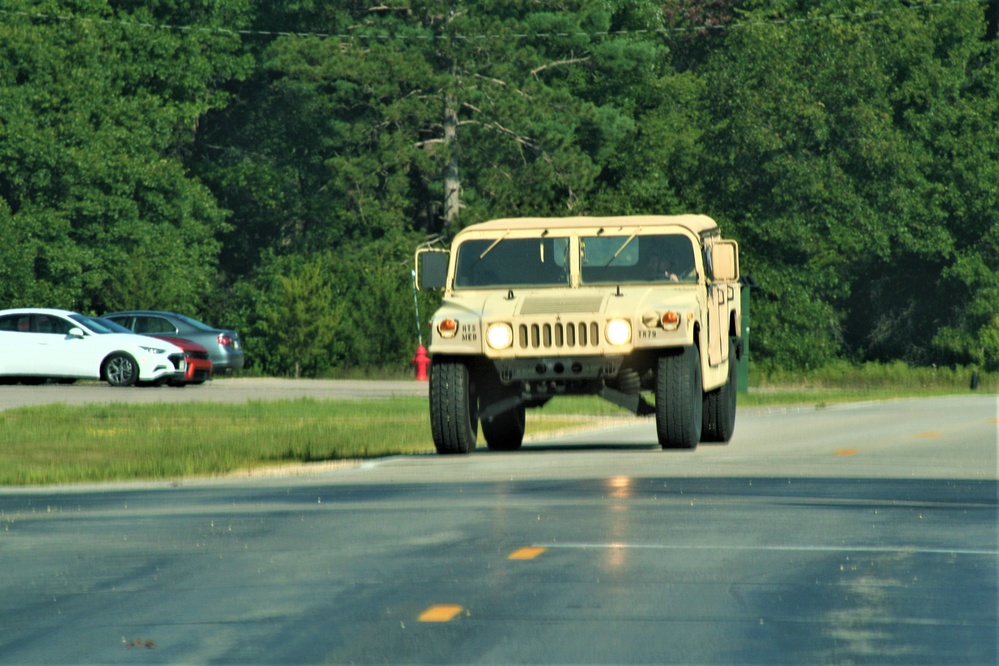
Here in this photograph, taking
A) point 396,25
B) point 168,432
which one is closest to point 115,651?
point 168,432

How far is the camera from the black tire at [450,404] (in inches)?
746

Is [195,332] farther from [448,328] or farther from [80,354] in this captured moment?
[448,328]

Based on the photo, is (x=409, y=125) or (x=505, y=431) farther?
(x=409, y=125)

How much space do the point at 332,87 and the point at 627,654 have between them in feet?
191

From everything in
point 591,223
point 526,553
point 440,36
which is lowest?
point 526,553

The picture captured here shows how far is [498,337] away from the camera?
1894 centimetres

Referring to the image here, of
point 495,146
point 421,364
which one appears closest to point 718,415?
point 421,364

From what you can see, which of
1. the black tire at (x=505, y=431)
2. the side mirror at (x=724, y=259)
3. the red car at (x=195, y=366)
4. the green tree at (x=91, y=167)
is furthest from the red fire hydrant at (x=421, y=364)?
the side mirror at (x=724, y=259)

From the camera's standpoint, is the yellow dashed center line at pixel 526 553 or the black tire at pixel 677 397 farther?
the black tire at pixel 677 397

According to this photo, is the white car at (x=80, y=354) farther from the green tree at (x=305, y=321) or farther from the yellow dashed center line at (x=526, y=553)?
the yellow dashed center line at (x=526, y=553)

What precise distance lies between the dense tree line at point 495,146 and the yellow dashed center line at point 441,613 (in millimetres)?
45822

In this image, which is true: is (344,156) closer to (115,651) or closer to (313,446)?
(313,446)

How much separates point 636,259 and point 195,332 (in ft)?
73.9

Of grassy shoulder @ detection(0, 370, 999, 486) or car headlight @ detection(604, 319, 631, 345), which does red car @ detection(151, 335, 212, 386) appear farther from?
car headlight @ detection(604, 319, 631, 345)
